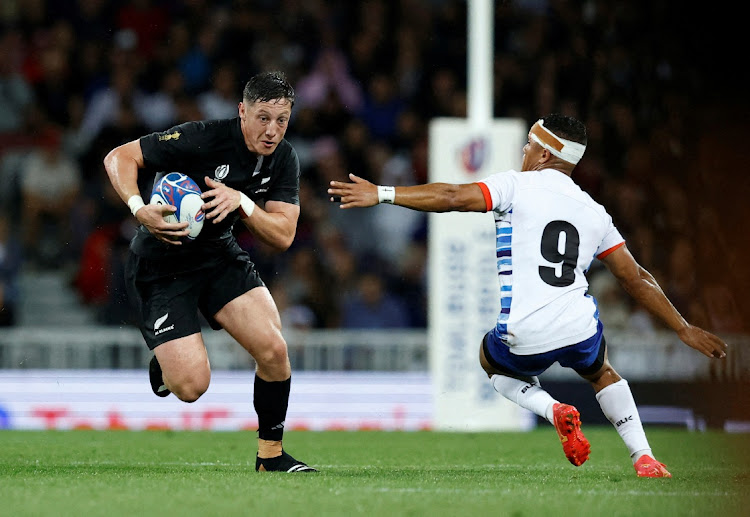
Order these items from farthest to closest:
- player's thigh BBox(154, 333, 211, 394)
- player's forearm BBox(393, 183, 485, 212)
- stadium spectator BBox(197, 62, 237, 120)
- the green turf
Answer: stadium spectator BBox(197, 62, 237, 120)
player's thigh BBox(154, 333, 211, 394)
player's forearm BBox(393, 183, 485, 212)
the green turf

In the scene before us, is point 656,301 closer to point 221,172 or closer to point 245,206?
point 245,206

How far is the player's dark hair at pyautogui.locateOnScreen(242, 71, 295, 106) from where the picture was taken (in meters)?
6.50

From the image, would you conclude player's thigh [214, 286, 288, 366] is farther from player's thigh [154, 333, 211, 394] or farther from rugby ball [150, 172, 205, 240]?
rugby ball [150, 172, 205, 240]

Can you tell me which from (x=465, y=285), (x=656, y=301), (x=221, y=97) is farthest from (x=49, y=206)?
(x=656, y=301)

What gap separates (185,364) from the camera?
6.79 meters

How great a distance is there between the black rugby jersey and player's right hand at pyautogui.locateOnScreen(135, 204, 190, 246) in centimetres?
36

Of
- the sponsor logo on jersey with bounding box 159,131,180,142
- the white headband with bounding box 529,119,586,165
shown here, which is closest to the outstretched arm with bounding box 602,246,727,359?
the white headband with bounding box 529,119,586,165

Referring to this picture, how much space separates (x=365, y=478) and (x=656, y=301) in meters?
1.78

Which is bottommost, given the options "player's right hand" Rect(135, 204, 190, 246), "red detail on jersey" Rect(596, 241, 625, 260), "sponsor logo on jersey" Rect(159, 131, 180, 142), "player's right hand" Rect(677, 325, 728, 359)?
"player's right hand" Rect(677, 325, 728, 359)

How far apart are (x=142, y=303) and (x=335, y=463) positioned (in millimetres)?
1606

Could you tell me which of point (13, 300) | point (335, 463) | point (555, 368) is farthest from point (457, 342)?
point (13, 300)

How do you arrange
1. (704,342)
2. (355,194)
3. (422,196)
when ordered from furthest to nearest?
(704,342)
(422,196)
(355,194)

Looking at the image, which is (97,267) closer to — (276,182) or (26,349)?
(26,349)

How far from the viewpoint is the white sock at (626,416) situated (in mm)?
6418
